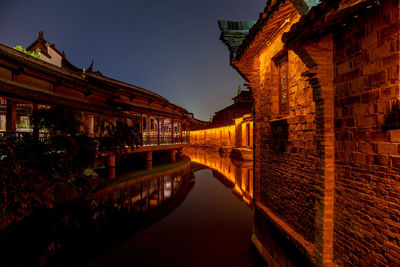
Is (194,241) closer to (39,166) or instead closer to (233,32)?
(39,166)

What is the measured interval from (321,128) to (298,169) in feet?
4.12

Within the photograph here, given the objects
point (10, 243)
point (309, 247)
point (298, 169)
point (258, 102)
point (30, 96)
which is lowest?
point (10, 243)

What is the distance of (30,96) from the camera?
7.81 metres

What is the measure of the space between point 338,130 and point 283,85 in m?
2.29

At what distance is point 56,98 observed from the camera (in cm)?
923

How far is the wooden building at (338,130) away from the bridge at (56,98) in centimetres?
766

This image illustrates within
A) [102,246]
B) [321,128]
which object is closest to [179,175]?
[102,246]

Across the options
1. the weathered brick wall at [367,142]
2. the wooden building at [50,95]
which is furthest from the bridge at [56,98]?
the weathered brick wall at [367,142]

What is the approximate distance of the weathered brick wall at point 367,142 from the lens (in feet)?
7.49

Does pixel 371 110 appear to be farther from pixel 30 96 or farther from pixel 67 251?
pixel 30 96

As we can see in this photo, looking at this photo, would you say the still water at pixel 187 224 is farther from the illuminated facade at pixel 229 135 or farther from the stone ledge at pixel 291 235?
the illuminated facade at pixel 229 135

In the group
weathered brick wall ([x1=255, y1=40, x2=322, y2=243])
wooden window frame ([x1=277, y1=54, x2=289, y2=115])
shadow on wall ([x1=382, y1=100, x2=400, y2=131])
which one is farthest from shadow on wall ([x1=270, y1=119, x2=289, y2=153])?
shadow on wall ([x1=382, y1=100, x2=400, y2=131])

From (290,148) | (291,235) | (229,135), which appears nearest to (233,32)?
(290,148)

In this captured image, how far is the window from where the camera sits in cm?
477
